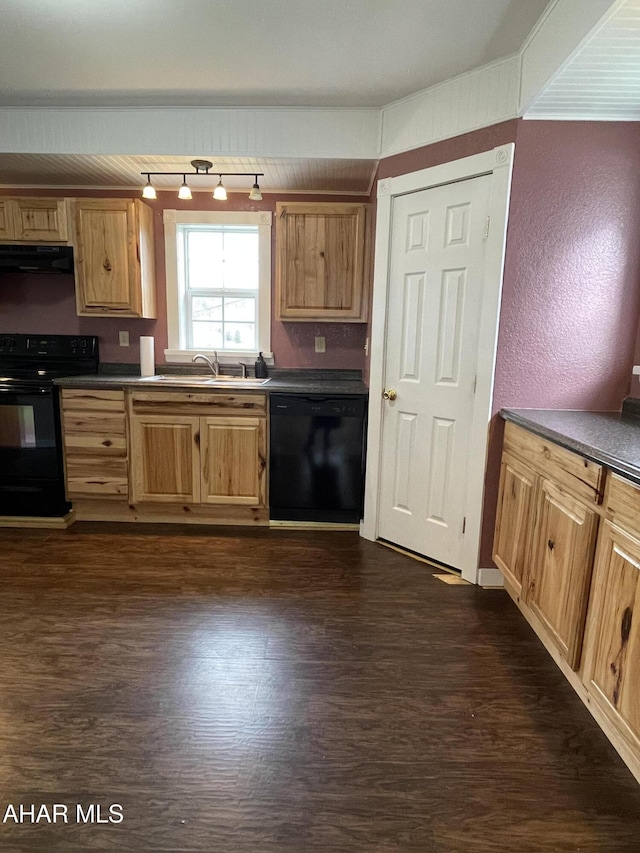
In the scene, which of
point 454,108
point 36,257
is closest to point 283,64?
point 454,108

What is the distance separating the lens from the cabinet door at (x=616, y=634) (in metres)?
1.21

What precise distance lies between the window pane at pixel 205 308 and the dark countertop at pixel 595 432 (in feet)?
7.47

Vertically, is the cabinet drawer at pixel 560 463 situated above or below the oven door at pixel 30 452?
above

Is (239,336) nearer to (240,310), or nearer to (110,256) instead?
(240,310)

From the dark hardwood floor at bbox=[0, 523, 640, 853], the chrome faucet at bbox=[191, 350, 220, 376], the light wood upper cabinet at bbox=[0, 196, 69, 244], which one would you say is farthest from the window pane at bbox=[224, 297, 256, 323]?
the dark hardwood floor at bbox=[0, 523, 640, 853]

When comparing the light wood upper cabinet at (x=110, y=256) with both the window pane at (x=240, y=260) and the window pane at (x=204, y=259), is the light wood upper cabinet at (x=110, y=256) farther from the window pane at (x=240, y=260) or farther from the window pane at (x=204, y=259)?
the window pane at (x=240, y=260)

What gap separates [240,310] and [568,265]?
7.40 ft

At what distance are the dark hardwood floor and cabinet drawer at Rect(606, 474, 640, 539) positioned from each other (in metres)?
0.74

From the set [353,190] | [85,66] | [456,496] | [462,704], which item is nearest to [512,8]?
[353,190]

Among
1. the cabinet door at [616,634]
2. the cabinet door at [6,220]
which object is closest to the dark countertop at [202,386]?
the cabinet door at [6,220]

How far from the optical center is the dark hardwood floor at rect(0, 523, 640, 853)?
1.18 m

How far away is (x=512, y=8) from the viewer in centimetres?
169

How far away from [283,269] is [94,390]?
1.44m

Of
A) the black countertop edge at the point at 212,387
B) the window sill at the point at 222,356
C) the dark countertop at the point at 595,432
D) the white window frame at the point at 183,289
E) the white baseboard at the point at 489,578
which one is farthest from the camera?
the window sill at the point at 222,356
